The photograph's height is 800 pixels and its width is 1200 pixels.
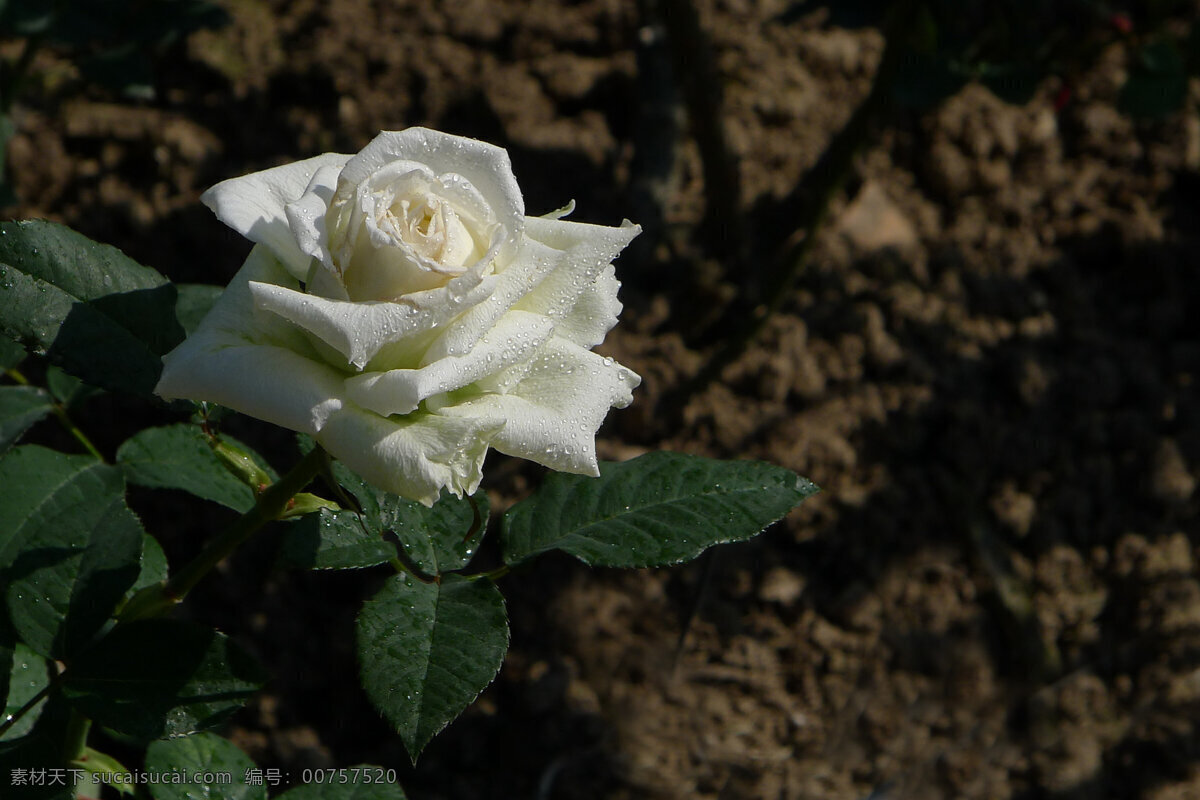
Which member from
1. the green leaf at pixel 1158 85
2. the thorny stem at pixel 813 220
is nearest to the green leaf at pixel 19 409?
the thorny stem at pixel 813 220

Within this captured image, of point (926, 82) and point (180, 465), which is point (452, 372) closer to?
point (180, 465)

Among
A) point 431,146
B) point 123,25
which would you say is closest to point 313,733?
point 123,25

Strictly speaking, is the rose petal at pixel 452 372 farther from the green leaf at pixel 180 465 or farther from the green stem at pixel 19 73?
the green stem at pixel 19 73

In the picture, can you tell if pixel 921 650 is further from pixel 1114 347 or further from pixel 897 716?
pixel 1114 347

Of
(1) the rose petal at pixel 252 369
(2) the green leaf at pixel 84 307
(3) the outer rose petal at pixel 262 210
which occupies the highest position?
(3) the outer rose petal at pixel 262 210

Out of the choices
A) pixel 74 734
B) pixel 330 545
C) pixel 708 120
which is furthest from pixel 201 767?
pixel 708 120

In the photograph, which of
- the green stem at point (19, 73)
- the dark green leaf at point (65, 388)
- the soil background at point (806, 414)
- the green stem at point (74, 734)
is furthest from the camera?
the soil background at point (806, 414)

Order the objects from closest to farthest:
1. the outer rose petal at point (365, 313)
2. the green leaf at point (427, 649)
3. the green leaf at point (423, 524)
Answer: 1. the outer rose petal at point (365, 313)
2. the green leaf at point (427, 649)
3. the green leaf at point (423, 524)
